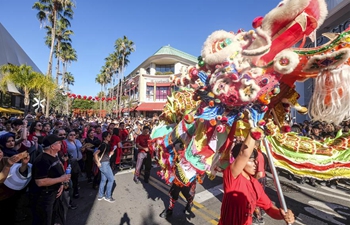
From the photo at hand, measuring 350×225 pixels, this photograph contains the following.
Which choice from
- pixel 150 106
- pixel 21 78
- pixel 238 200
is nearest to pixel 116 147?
pixel 238 200

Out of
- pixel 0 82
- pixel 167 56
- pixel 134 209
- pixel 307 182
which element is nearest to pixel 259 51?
pixel 134 209

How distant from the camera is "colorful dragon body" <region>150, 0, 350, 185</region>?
1.98m

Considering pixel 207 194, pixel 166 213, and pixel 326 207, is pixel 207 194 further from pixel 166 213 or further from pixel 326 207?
pixel 326 207

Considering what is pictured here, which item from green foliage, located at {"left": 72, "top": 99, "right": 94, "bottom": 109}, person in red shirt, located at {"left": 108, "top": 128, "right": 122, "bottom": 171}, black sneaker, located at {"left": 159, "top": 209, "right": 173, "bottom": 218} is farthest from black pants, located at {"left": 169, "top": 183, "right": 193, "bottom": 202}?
Answer: green foliage, located at {"left": 72, "top": 99, "right": 94, "bottom": 109}

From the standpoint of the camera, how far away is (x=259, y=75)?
Answer: 7.25ft

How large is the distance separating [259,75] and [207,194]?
3891 mm

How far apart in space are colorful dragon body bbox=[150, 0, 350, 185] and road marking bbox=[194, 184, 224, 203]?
2.13m

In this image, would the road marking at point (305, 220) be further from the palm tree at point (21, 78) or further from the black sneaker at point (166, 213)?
the palm tree at point (21, 78)

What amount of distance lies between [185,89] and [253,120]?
282cm

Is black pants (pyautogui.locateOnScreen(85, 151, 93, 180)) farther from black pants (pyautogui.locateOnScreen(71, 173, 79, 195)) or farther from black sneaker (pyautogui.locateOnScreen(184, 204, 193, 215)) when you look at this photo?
black sneaker (pyautogui.locateOnScreen(184, 204, 193, 215))

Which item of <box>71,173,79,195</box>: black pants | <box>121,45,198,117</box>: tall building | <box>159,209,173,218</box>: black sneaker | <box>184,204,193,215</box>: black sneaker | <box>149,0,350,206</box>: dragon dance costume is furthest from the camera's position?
<box>121,45,198,117</box>: tall building

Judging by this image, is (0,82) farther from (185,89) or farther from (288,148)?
(288,148)

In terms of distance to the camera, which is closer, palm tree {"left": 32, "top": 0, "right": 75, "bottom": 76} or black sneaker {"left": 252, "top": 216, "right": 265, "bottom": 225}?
black sneaker {"left": 252, "top": 216, "right": 265, "bottom": 225}

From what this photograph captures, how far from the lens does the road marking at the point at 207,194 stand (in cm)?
494
